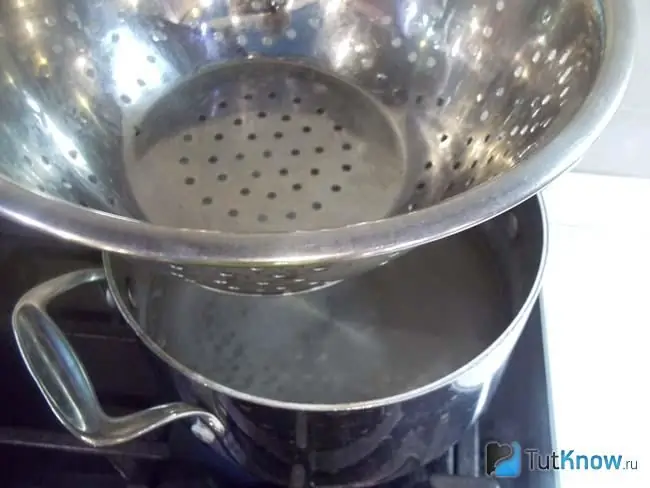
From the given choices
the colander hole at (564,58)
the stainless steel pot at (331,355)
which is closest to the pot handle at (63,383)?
the stainless steel pot at (331,355)

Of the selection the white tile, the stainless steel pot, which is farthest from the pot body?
the white tile

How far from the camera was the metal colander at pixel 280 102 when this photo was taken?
0.45 metres

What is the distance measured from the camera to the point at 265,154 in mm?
508

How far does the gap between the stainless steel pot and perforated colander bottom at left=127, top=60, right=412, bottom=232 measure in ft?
0.20

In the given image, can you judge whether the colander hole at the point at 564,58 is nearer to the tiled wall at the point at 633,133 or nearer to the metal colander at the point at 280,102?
the metal colander at the point at 280,102

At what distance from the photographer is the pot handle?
0.41 meters

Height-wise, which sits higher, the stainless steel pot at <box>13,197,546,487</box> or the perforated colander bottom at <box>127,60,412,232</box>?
the perforated colander bottom at <box>127,60,412,232</box>

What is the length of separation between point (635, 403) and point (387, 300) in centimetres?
17

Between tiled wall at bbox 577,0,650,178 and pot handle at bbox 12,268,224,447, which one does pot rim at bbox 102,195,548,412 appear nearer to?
pot handle at bbox 12,268,224,447

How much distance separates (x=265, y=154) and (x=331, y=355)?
14 centimetres

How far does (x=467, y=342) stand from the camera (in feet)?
1.80

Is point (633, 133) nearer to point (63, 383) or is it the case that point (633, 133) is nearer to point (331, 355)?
point (331, 355)

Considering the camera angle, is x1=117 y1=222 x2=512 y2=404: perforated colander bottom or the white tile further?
the white tile

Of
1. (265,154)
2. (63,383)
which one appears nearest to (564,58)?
(265,154)
